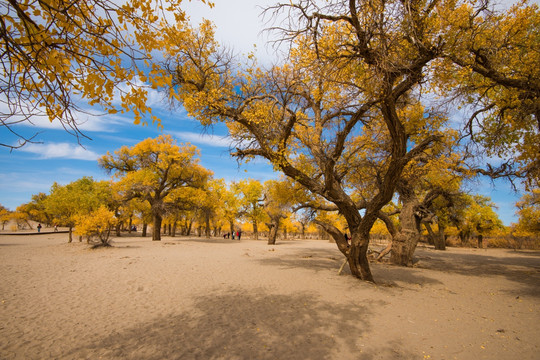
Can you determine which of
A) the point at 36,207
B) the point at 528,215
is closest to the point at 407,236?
the point at 528,215

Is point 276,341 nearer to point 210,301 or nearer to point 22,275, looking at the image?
point 210,301

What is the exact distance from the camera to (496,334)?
3.80m

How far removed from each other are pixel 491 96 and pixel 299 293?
763 centimetres

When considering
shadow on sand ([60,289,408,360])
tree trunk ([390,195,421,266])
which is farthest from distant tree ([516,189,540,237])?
shadow on sand ([60,289,408,360])

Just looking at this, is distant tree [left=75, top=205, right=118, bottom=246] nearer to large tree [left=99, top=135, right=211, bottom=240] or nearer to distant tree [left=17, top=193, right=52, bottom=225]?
large tree [left=99, top=135, right=211, bottom=240]

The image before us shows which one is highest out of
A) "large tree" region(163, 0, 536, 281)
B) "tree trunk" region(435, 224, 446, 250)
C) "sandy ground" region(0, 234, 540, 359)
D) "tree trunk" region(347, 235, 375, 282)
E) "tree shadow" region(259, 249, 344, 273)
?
"large tree" region(163, 0, 536, 281)

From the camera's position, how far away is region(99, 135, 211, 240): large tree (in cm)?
1919

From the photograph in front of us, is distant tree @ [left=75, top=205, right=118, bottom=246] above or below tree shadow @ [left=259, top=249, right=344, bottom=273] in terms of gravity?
above

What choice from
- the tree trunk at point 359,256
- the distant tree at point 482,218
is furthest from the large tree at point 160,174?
the distant tree at point 482,218

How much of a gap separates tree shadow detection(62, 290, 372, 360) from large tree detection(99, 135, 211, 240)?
641 inches

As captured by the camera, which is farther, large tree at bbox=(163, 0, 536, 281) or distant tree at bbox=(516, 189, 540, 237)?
distant tree at bbox=(516, 189, 540, 237)

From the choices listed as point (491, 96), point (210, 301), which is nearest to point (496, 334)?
point (210, 301)

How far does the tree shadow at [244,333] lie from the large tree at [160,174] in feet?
53.4

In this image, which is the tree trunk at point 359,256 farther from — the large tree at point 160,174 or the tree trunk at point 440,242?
the tree trunk at point 440,242
